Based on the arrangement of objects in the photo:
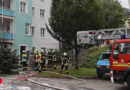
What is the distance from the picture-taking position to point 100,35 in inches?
556

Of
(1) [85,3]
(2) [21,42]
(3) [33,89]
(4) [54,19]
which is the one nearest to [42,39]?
(2) [21,42]

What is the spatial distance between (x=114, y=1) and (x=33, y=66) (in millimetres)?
19403

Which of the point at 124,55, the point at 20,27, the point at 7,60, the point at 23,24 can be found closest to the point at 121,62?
the point at 124,55

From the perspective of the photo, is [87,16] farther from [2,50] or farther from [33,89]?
[33,89]

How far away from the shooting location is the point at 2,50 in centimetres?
1670

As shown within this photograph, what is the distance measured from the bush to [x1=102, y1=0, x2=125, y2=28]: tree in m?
16.1

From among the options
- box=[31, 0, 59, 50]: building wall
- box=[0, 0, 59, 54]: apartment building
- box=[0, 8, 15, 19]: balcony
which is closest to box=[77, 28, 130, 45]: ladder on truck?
box=[0, 0, 59, 54]: apartment building

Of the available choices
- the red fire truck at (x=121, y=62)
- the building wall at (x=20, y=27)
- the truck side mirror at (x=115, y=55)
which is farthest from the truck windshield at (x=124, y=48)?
the building wall at (x=20, y=27)

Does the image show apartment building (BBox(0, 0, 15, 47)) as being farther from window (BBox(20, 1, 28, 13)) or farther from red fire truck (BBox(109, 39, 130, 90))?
red fire truck (BBox(109, 39, 130, 90))

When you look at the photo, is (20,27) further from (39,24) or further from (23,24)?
(39,24)

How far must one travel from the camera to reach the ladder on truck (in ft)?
43.2

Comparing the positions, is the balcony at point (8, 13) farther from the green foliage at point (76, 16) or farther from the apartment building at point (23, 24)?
the green foliage at point (76, 16)

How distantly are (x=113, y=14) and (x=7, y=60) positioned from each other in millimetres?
18767

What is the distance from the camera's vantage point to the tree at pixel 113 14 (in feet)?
98.3
